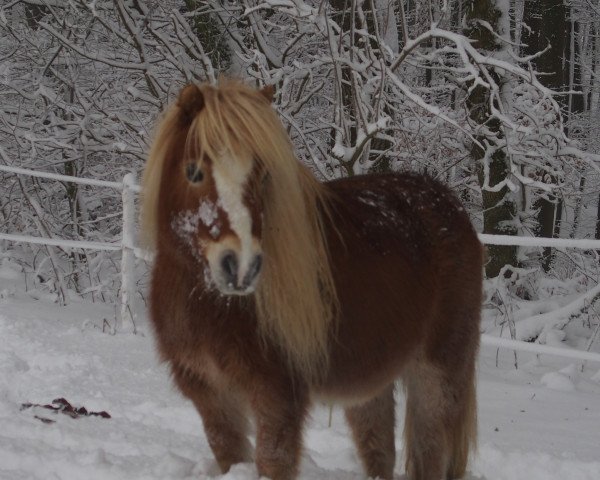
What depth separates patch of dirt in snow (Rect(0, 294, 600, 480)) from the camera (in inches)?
122

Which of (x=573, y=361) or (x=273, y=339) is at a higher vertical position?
(x=273, y=339)

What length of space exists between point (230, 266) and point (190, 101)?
2.04 ft

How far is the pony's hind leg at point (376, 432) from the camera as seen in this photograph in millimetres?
3377

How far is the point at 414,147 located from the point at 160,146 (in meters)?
4.84

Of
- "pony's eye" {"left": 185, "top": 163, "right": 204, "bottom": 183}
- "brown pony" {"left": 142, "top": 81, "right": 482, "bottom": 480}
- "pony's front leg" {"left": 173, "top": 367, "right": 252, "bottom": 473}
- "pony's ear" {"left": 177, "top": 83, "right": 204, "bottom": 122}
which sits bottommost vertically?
"pony's front leg" {"left": 173, "top": 367, "right": 252, "bottom": 473}

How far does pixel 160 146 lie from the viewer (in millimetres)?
2488

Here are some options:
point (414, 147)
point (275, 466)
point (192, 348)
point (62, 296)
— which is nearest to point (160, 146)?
point (192, 348)

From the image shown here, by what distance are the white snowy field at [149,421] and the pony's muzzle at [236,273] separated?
88 centimetres

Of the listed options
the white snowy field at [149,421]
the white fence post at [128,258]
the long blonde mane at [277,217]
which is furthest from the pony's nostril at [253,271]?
the white fence post at [128,258]

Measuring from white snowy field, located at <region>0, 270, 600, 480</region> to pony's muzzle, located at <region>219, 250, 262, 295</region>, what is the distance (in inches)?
34.7

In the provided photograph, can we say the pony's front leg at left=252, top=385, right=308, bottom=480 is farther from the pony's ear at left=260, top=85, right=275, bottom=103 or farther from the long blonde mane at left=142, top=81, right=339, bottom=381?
the pony's ear at left=260, top=85, right=275, bottom=103

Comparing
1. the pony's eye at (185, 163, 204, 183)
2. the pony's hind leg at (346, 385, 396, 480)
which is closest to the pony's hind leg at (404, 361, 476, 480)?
the pony's hind leg at (346, 385, 396, 480)

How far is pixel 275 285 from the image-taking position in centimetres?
245

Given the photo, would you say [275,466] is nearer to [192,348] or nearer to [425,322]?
[192,348]
